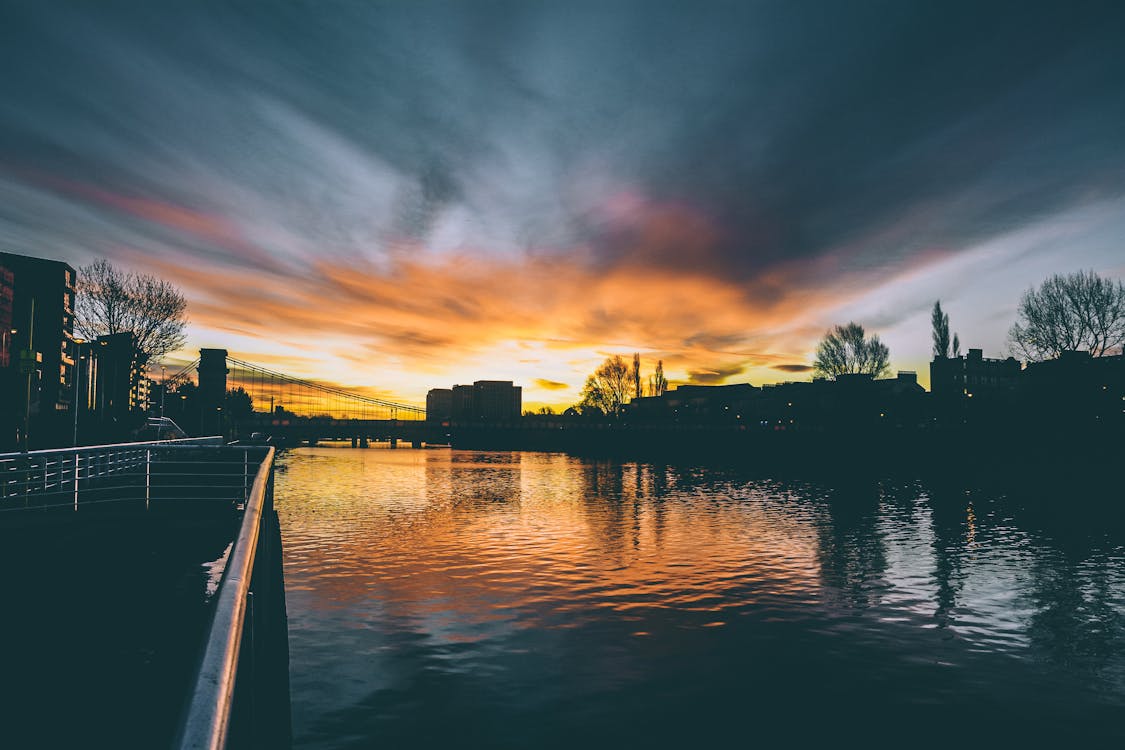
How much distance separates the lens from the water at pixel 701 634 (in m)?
8.64

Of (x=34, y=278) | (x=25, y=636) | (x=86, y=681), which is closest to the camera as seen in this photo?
(x=86, y=681)

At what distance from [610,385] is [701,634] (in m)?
140

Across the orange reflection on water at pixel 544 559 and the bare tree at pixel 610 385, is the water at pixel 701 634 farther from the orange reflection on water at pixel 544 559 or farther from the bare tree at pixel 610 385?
the bare tree at pixel 610 385

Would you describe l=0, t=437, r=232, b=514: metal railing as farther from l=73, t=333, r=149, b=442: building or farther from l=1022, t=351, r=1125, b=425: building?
l=1022, t=351, r=1125, b=425: building

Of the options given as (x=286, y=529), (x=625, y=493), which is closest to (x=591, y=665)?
(x=286, y=529)

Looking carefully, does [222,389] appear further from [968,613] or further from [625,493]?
[968,613]

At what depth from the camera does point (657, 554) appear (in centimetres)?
2016

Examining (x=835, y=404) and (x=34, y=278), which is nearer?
(x=34, y=278)

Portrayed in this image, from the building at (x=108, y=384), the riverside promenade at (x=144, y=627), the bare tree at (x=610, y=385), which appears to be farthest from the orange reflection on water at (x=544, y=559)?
the bare tree at (x=610, y=385)

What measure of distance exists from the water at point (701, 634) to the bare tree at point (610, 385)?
124 metres

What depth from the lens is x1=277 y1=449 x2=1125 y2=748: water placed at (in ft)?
28.3

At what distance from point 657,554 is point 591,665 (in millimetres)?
9825

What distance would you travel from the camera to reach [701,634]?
12.2 m

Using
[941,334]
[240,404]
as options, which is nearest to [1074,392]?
[941,334]
